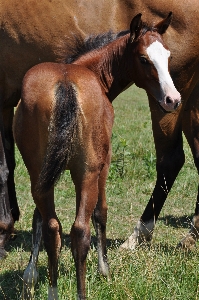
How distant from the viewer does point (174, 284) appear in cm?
438

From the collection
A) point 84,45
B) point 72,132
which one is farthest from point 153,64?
point 72,132

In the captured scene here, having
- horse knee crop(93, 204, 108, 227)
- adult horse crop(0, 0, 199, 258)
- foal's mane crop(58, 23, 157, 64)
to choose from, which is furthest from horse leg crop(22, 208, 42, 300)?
foal's mane crop(58, 23, 157, 64)

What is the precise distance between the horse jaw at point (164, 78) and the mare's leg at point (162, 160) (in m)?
1.43

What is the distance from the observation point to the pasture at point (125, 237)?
439 cm

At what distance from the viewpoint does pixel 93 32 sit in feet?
19.9

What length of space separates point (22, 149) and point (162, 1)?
2.30 metres

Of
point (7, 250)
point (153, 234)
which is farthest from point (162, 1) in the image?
point (7, 250)

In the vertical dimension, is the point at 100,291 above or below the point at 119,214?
above

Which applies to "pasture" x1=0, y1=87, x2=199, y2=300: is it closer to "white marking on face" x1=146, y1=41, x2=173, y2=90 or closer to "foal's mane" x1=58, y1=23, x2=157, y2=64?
"white marking on face" x1=146, y1=41, x2=173, y2=90

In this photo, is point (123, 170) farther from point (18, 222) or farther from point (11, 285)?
point (11, 285)

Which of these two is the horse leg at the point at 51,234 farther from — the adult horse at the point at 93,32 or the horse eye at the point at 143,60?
the adult horse at the point at 93,32

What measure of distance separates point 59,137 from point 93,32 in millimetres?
2259

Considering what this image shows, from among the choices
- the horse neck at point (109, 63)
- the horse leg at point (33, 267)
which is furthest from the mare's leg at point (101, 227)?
the horse neck at point (109, 63)

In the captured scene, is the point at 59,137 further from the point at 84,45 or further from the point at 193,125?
the point at 193,125
